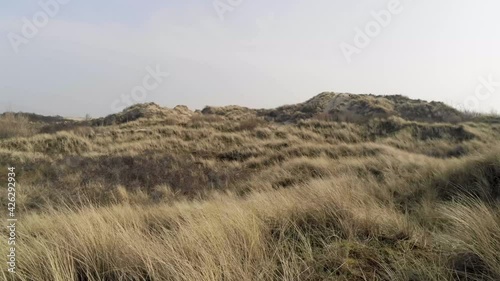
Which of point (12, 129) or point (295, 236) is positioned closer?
point (295, 236)

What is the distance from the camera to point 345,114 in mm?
29703

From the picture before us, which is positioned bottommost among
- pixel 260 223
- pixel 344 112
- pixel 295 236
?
pixel 295 236

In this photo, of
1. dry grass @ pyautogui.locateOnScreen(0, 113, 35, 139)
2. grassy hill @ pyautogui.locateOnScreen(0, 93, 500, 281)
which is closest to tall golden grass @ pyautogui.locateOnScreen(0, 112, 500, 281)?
grassy hill @ pyautogui.locateOnScreen(0, 93, 500, 281)

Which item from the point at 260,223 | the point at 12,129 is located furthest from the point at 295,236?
the point at 12,129

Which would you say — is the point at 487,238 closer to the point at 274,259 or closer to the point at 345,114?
the point at 274,259

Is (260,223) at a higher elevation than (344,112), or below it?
below

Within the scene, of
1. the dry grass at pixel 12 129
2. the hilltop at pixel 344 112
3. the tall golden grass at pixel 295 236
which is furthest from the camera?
the hilltop at pixel 344 112

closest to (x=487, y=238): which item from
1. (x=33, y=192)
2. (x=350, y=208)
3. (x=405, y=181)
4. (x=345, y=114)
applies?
(x=350, y=208)

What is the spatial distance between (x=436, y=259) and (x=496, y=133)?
21907mm

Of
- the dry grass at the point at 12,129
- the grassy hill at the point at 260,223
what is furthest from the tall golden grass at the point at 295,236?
the dry grass at the point at 12,129

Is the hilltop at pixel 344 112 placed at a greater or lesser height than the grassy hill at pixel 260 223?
greater

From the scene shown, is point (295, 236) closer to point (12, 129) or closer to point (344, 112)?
point (12, 129)

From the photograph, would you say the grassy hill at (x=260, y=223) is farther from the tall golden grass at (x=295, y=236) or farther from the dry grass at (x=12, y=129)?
the dry grass at (x=12, y=129)

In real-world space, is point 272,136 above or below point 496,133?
above
